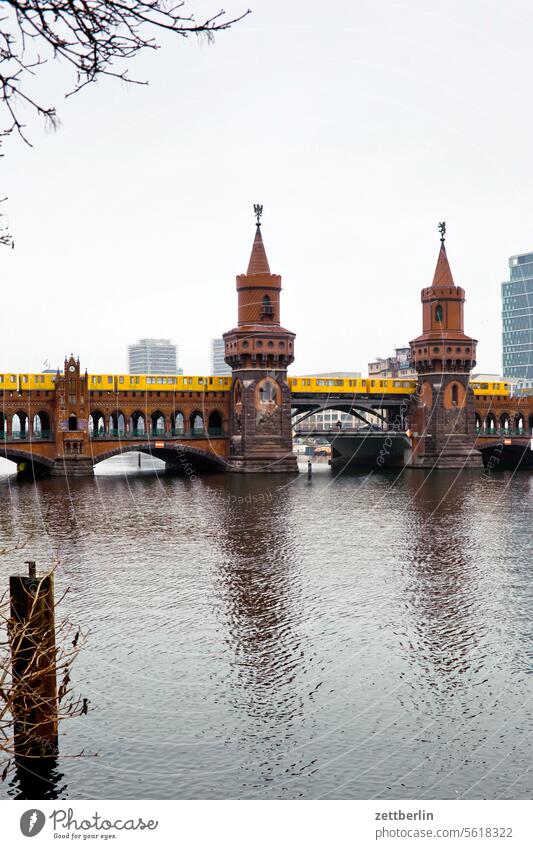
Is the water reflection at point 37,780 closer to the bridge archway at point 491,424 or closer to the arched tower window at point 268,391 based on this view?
the arched tower window at point 268,391

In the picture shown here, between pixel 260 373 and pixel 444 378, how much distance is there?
27555 mm

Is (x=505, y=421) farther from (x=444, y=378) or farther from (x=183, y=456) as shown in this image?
(x=183, y=456)

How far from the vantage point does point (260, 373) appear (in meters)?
106

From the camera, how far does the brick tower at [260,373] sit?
105250 mm

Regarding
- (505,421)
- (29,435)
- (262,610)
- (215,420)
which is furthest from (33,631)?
(505,421)

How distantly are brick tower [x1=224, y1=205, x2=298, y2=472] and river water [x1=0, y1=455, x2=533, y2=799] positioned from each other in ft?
154

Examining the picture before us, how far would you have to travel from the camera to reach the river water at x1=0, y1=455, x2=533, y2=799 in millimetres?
19766

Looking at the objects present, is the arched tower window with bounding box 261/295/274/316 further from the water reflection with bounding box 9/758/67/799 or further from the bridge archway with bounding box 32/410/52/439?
the water reflection with bounding box 9/758/67/799

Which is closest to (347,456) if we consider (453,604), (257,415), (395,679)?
(257,415)

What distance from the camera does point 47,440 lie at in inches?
3922

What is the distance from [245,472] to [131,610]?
70.5 m

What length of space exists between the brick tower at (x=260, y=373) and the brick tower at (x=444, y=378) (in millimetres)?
20834

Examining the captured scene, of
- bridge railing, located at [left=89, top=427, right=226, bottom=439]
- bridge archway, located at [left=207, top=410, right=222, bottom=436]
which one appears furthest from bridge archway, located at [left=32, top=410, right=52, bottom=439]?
bridge archway, located at [left=207, top=410, right=222, bottom=436]
